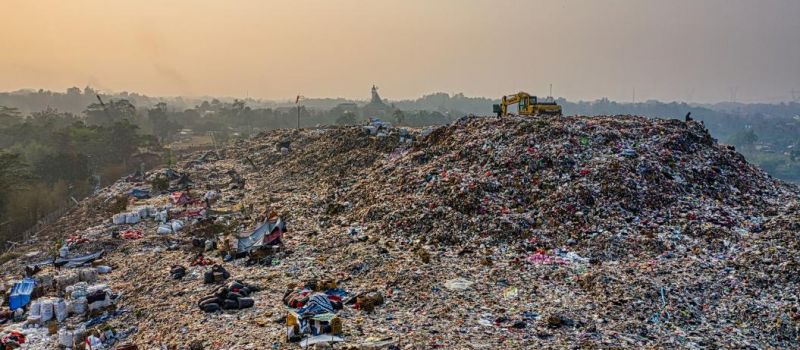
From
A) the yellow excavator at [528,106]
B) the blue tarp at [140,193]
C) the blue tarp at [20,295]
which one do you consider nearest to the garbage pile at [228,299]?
the blue tarp at [20,295]

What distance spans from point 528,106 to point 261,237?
1035cm

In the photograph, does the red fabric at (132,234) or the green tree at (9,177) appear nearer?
the red fabric at (132,234)

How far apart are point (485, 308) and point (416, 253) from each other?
2.45 m

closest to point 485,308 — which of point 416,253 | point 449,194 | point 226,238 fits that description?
point 416,253

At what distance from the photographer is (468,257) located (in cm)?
902

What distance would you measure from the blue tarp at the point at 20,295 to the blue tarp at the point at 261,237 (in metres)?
3.76

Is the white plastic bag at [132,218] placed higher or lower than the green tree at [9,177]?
lower

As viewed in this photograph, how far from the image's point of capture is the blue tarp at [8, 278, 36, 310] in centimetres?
873

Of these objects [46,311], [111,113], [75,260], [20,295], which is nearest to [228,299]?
[46,311]

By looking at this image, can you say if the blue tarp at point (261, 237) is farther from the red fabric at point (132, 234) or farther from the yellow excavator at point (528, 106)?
the yellow excavator at point (528, 106)

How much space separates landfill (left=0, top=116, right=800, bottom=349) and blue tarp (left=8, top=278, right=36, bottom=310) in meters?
0.03

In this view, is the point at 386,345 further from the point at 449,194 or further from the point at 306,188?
the point at 306,188

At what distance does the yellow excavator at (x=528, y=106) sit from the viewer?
16297 millimetres

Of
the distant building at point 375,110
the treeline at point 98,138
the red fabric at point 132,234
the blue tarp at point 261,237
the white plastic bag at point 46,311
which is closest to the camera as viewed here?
the white plastic bag at point 46,311
